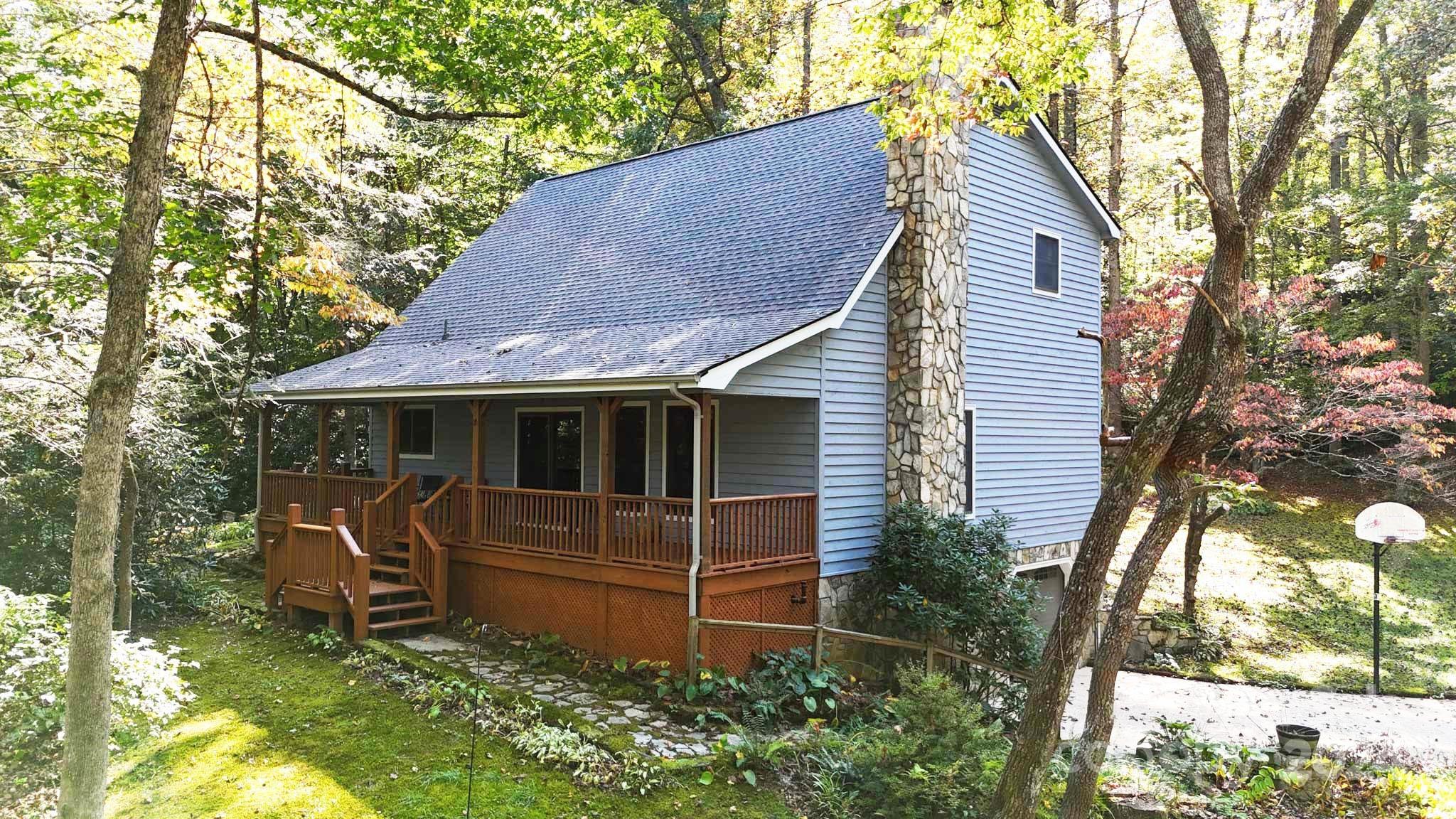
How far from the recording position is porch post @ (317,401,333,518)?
47.1 feet

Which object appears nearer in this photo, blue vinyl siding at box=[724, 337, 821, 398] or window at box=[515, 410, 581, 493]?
blue vinyl siding at box=[724, 337, 821, 398]

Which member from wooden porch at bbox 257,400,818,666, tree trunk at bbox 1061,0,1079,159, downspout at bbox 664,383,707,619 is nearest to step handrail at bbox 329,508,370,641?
wooden porch at bbox 257,400,818,666

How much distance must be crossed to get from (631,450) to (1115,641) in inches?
295

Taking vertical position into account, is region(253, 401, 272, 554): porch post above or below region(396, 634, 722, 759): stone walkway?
above

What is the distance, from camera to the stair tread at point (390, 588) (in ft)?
38.7

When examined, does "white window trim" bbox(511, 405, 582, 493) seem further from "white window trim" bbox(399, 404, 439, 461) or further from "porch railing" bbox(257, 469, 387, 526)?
"white window trim" bbox(399, 404, 439, 461)

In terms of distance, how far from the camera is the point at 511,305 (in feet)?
51.6

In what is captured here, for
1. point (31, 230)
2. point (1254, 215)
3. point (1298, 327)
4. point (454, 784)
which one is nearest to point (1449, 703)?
point (1298, 327)

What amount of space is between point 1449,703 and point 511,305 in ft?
50.6

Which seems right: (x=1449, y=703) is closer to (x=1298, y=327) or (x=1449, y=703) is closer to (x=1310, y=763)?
(x=1310, y=763)

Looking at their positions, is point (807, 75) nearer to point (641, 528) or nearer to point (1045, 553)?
point (1045, 553)

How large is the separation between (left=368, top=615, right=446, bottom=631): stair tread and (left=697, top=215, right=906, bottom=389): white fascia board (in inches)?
207

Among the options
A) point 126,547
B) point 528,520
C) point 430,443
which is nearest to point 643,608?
point 528,520

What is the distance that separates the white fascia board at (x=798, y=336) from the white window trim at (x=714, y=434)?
5.12 feet
